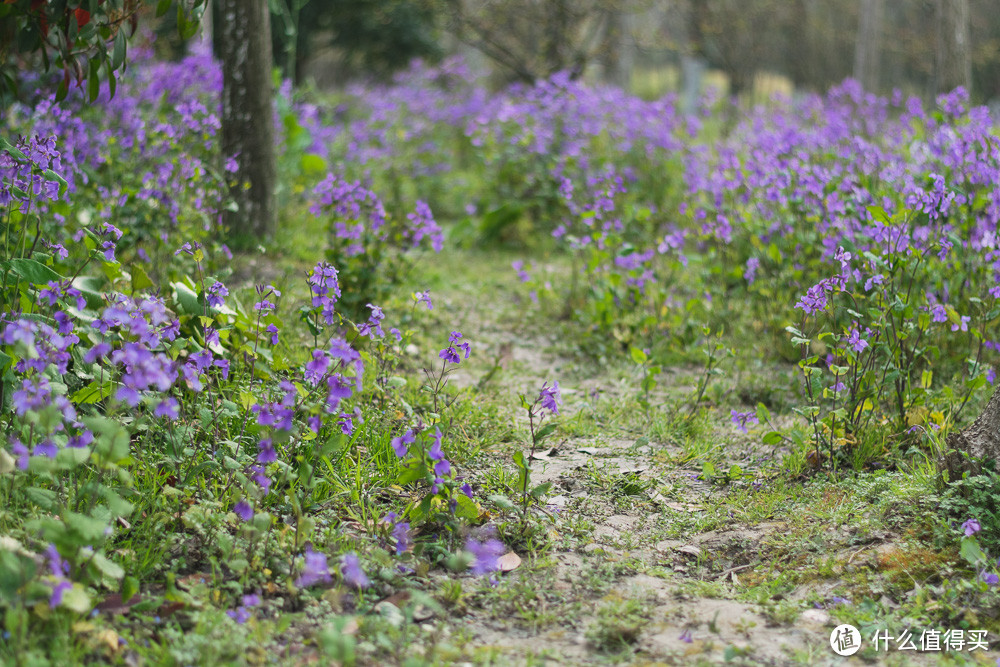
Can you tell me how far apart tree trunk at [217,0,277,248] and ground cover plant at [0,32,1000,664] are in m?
0.16

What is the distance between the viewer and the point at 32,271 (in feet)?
7.82

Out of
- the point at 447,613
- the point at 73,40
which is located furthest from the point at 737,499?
the point at 73,40

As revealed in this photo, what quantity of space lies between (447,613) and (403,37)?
1309 centimetres

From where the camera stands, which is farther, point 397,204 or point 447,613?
point 397,204

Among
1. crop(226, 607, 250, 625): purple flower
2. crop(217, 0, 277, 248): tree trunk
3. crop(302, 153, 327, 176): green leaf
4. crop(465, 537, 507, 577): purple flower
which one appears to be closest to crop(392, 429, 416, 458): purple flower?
crop(465, 537, 507, 577): purple flower

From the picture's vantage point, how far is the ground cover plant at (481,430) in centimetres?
199

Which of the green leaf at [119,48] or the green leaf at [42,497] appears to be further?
the green leaf at [119,48]

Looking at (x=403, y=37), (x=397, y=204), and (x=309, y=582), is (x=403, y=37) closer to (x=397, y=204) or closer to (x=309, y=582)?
(x=397, y=204)

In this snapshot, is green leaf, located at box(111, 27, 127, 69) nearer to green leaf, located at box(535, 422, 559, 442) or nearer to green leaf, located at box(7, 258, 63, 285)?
green leaf, located at box(7, 258, 63, 285)

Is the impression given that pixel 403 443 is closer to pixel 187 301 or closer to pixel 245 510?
pixel 245 510

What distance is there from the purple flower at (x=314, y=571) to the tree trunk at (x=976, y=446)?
181cm

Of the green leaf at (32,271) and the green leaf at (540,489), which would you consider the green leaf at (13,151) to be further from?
the green leaf at (540,489)

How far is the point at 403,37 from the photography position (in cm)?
1391

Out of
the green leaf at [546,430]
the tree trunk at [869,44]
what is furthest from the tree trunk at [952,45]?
the green leaf at [546,430]
